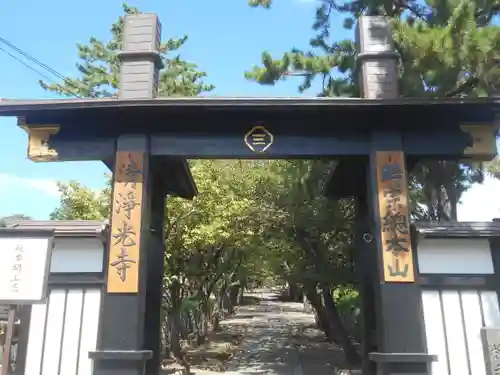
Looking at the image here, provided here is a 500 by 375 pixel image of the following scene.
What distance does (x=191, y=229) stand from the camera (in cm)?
1280

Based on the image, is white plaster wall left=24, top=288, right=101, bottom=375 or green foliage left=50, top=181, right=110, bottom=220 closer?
white plaster wall left=24, top=288, right=101, bottom=375

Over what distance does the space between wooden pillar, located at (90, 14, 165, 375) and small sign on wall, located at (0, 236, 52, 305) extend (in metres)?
0.71

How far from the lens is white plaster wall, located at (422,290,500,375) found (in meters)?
5.16

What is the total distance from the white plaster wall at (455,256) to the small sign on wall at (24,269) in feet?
13.4

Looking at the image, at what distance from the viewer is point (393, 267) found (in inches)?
203

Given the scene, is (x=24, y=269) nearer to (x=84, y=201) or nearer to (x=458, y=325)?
(x=458, y=325)

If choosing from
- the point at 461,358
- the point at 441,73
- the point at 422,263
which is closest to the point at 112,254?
the point at 422,263

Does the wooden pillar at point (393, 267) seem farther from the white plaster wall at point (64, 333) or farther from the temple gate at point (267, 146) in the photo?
the white plaster wall at point (64, 333)

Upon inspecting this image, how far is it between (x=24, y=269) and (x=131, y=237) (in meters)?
1.13

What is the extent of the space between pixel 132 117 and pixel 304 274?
8.55m

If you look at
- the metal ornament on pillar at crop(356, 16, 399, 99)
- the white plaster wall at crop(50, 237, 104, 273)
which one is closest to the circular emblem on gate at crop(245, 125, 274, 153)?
the metal ornament on pillar at crop(356, 16, 399, 99)

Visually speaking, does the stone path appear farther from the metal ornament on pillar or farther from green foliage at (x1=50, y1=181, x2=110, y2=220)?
the metal ornament on pillar

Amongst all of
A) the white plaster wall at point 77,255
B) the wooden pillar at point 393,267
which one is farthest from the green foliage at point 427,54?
the white plaster wall at point 77,255

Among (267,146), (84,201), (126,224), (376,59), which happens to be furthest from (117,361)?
(84,201)
